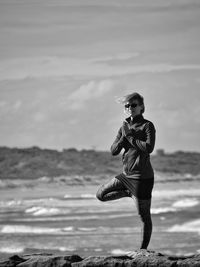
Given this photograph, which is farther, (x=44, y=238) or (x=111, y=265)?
(x=44, y=238)

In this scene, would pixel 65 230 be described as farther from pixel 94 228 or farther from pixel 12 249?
pixel 12 249

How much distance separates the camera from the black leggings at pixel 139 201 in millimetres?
9609

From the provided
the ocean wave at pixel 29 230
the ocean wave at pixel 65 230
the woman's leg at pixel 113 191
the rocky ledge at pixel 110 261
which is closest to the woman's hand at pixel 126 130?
the woman's leg at pixel 113 191

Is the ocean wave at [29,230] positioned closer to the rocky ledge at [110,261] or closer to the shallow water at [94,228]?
the shallow water at [94,228]

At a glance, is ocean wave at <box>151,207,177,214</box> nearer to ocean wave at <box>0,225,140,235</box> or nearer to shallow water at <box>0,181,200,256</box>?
shallow water at <box>0,181,200,256</box>

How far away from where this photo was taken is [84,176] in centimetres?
11400

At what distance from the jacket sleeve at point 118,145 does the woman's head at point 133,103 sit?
211 mm

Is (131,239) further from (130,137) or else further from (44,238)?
(130,137)

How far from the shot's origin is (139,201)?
9602 millimetres

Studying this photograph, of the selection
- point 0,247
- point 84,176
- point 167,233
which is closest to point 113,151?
point 0,247

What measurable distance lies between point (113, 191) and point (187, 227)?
88.3ft

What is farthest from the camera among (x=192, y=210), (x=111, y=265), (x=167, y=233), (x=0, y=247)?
(x=192, y=210)

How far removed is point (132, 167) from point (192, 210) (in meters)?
35.9

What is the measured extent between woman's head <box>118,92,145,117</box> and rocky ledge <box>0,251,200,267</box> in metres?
1.34
